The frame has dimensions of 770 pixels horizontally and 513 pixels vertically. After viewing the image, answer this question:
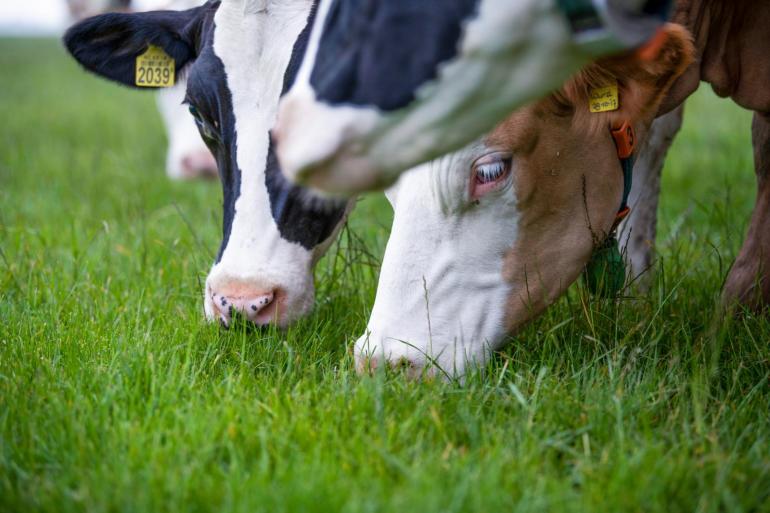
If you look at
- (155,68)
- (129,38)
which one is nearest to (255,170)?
(155,68)

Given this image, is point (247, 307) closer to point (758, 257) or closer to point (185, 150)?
point (758, 257)

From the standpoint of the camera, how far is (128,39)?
4.02m

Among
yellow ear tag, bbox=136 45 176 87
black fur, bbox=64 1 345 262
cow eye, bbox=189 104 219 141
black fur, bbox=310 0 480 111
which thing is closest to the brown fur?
black fur, bbox=64 1 345 262

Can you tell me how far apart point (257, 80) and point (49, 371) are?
127 cm

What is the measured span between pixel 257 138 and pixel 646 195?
175cm

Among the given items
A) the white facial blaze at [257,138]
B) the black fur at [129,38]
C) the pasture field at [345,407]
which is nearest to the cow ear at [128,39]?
the black fur at [129,38]

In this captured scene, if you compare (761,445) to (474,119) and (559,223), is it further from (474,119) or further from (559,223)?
(474,119)

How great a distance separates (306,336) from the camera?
312 cm

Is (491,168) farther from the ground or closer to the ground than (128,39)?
closer to the ground

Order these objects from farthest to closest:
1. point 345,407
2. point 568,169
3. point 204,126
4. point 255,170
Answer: point 204,126
point 255,170
point 568,169
point 345,407

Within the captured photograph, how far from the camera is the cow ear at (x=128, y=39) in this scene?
384cm

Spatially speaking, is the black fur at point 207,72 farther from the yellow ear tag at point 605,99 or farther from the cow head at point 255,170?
the yellow ear tag at point 605,99

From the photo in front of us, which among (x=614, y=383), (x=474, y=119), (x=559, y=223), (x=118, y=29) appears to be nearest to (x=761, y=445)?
(x=614, y=383)

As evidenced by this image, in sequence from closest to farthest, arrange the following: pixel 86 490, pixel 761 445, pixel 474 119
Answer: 1. pixel 474 119
2. pixel 86 490
3. pixel 761 445
